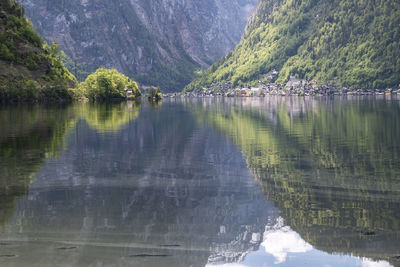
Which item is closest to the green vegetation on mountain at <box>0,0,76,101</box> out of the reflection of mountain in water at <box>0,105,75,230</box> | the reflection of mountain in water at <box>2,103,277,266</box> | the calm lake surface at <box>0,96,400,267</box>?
the reflection of mountain in water at <box>0,105,75,230</box>

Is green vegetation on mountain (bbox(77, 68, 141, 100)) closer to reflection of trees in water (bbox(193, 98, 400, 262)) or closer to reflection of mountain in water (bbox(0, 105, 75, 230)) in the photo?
reflection of mountain in water (bbox(0, 105, 75, 230))

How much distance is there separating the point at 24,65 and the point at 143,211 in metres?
144

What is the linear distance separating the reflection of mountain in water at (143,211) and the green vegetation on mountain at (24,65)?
113 metres

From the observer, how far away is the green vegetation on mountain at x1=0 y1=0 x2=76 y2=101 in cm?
13325

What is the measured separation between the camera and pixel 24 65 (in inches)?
5861

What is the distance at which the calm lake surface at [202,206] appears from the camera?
39.6 feet

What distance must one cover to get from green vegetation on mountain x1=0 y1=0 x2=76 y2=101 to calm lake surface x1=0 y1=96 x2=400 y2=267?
4310 inches

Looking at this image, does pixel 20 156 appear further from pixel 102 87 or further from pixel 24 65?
pixel 102 87

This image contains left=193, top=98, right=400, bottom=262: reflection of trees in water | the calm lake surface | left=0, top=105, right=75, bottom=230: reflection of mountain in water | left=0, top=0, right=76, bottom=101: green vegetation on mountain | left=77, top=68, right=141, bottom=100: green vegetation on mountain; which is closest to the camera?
the calm lake surface

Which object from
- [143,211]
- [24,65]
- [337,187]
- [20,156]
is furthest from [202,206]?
[24,65]

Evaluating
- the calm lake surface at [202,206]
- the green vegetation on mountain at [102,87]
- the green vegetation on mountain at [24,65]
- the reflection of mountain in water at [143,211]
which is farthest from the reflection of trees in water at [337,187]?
the green vegetation on mountain at [102,87]

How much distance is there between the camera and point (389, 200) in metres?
16.3

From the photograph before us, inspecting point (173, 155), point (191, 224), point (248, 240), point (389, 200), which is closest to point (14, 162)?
point (173, 155)

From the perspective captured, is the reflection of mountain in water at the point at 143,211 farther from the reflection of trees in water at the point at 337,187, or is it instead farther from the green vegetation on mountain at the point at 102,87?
the green vegetation on mountain at the point at 102,87
